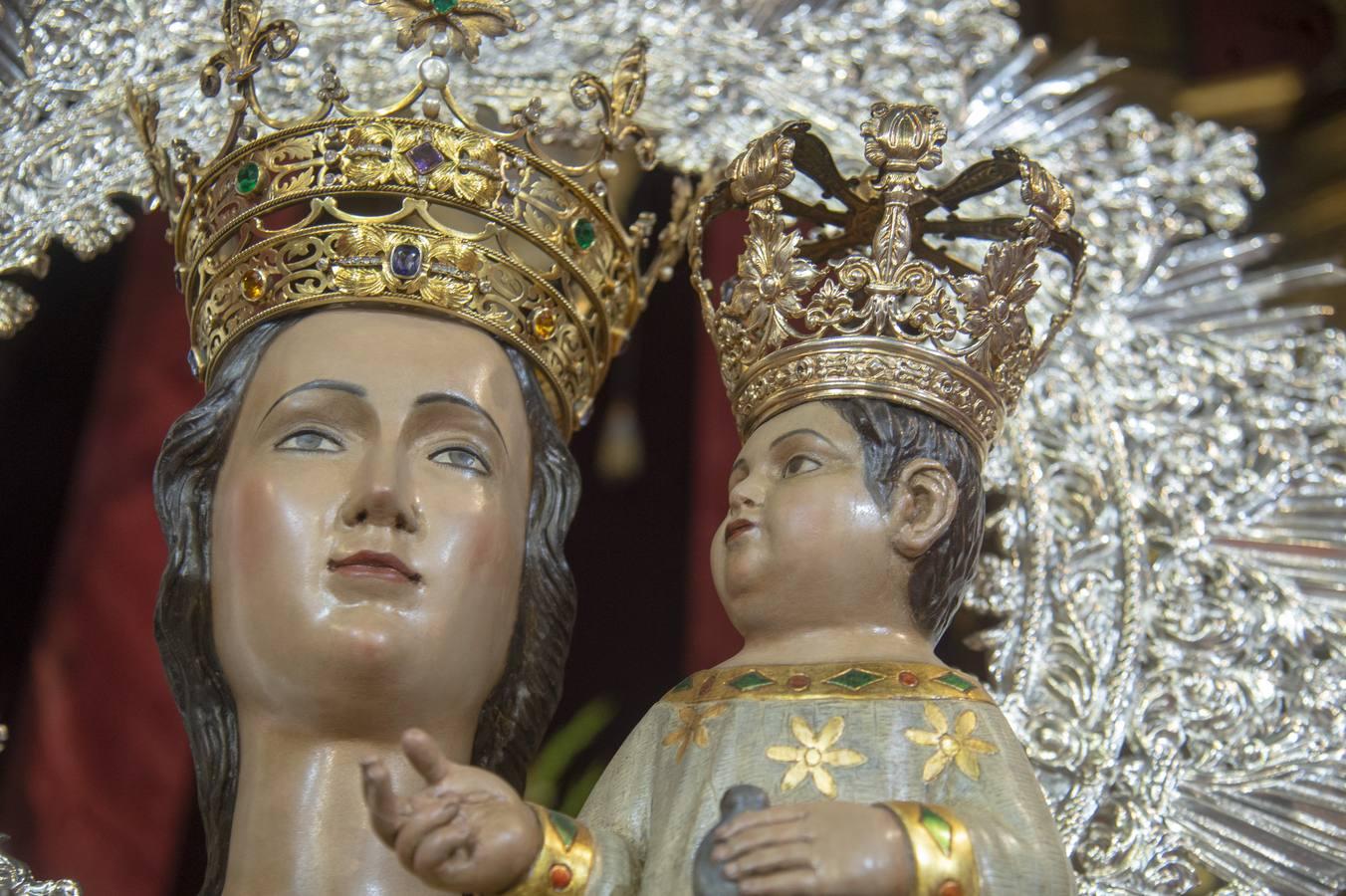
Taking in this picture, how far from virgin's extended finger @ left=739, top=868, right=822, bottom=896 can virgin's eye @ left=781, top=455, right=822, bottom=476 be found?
58 centimetres

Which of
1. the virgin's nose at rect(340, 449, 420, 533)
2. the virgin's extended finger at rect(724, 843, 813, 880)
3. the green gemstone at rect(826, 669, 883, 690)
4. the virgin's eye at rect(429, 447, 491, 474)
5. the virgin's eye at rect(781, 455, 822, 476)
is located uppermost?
the virgin's eye at rect(429, 447, 491, 474)

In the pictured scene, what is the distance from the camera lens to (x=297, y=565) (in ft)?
7.24

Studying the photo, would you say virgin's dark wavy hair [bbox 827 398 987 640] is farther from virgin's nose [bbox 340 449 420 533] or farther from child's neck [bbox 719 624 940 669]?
virgin's nose [bbox 340 449 420 533]

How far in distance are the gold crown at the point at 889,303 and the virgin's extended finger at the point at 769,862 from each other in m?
0.66

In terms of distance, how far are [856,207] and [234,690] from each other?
1030mm

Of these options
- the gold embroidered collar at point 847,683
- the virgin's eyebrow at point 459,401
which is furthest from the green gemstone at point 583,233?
the gold embroidered collar at point 847,683

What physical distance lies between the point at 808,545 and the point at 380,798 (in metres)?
0.58

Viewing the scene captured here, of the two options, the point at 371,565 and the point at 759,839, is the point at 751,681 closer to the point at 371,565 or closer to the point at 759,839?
the point at 759,839

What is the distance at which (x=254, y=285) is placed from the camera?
2.49 meters

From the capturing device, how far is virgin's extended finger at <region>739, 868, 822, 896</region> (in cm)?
161

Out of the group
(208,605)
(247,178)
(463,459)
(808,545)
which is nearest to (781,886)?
(808,545)

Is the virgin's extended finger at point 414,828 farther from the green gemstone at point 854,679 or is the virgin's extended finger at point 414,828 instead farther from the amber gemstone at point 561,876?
the green gemstone at point 854,679

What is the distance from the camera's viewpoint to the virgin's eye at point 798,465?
2.06 metres

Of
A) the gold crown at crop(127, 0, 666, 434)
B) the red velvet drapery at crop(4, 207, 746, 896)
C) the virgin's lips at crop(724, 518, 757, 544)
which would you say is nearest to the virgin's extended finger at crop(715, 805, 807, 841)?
the virgin's lips at crop(724, 518, 757, 544)
